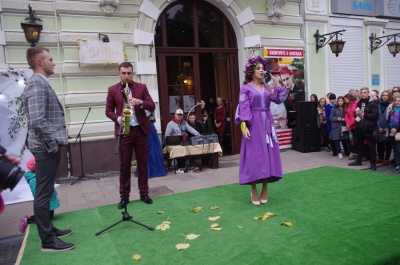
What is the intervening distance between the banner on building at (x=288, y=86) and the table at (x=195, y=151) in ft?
9.36

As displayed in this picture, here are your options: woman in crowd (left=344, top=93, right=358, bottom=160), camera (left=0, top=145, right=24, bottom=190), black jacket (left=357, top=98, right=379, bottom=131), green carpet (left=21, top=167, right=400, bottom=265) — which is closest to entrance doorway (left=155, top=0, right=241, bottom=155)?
woman in crowd (left=344, top=93, right=358, bottom=160)

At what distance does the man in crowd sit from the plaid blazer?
20.1 ft

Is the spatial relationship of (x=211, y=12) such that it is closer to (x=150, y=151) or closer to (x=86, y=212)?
(x=150, y=151)

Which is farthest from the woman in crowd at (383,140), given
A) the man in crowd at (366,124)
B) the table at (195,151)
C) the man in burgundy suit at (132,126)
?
the man in burgundy suit at (132,126)

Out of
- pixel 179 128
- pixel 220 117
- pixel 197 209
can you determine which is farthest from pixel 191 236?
pixel 220 117

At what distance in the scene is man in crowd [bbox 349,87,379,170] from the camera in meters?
6.87

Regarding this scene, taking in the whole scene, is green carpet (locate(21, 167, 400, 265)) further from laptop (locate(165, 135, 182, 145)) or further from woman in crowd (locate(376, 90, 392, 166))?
laptop (locate(165, 135, 182, 145))

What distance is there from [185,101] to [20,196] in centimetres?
448

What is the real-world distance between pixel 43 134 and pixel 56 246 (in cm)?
117

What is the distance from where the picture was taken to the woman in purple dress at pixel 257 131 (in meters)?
4.30

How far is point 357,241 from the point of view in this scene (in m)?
3.09

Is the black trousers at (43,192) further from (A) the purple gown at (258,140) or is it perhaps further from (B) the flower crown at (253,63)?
(B) the flower crown at (253,63)

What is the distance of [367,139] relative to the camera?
702 centimetres

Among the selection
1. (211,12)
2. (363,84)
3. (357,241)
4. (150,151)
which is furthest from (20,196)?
(363,84)
